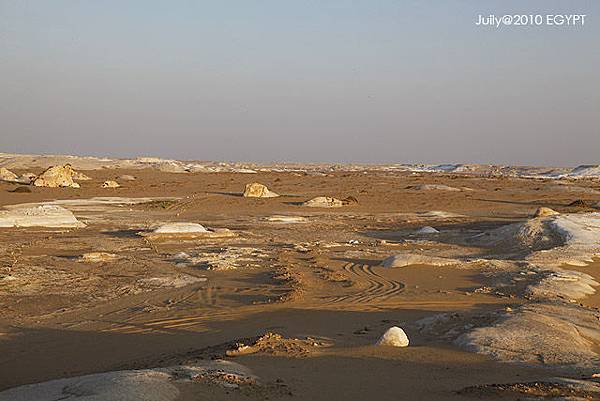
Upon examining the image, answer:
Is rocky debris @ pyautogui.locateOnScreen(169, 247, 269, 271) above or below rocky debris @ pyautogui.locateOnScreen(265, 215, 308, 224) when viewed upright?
above

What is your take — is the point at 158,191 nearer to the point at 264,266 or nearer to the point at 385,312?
the point at 264,266

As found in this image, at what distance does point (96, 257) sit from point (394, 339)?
9.63 m

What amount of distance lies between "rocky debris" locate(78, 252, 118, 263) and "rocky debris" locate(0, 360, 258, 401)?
9.42 metres

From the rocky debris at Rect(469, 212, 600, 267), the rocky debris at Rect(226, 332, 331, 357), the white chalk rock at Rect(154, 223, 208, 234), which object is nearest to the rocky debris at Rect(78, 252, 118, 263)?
the white chalk rock at Rect(154, 223, 208, 234)

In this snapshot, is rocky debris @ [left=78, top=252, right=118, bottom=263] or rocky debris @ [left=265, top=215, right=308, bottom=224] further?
rocky debris @ [left=265, top=215, right=308, bottom=224]

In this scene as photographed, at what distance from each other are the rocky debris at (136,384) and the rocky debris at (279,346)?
2.74ft

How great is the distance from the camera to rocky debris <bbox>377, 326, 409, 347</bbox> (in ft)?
24.5

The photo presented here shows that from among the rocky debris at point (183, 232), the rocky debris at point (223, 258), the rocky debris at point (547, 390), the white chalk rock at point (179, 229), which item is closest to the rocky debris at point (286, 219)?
the rocky debris at point (183, 232)

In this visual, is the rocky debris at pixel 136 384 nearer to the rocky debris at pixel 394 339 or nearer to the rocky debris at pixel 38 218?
the rocky debris at pixel 394 339

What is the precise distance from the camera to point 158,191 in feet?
139

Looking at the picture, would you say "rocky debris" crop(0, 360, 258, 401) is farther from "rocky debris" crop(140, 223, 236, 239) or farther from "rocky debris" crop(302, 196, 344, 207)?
"rocky debris" crop(302, 196, 344, 207)

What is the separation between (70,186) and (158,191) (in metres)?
5.20

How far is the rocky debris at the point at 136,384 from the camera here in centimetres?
526

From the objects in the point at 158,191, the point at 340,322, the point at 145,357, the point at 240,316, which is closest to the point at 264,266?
the point at 240,316
